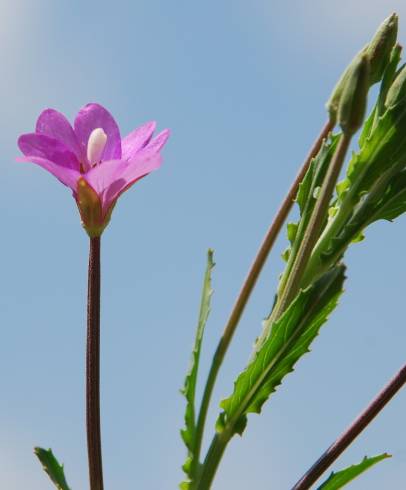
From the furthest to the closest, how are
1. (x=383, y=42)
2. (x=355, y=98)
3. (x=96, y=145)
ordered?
(x=96, y=145)
(x=383, y=42)
(x=355, y=98)

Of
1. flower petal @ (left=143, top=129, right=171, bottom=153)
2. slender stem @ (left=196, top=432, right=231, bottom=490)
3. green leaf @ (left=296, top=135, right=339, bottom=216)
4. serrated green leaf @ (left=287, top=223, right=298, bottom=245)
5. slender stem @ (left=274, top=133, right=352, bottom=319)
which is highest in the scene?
flower petal @ (left=143, top=129, right=171, bottom=153)

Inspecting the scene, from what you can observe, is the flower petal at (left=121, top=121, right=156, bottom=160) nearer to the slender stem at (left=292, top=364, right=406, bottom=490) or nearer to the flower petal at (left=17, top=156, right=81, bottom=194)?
the flower petal at (left=17, top=156, right=81, bottom=194)

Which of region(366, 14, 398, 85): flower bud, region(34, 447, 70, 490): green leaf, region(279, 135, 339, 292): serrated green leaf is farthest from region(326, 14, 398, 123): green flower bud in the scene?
region(34, 447, 70, 490): green leaf

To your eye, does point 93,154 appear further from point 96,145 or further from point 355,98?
point 355,98

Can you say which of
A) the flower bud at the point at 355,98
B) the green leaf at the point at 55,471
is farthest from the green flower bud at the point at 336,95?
the green leaf at the point at 55,471

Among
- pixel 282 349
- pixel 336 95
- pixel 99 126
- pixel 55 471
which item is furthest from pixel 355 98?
pixel 55 471

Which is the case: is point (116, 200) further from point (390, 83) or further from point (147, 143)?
point (390, 83)

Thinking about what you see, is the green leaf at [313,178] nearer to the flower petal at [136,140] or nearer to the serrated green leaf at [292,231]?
the serrated green leaf at [292,231]

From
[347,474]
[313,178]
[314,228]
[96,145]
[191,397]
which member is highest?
[96,145]
